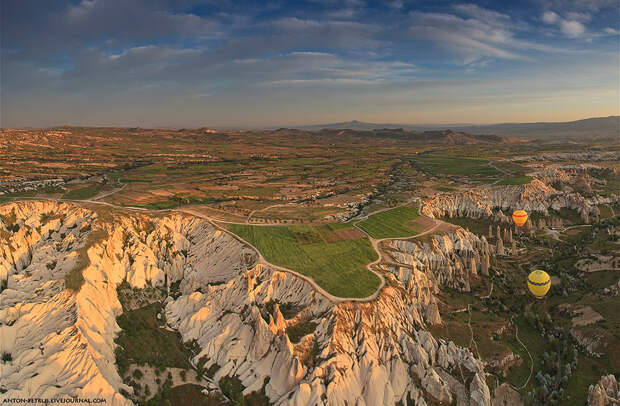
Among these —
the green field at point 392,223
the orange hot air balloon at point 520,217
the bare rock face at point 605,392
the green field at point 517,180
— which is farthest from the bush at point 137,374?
the green field at point 517,180

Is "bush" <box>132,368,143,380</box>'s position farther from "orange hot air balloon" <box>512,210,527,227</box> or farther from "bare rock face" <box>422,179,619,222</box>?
"orange hot air balloon" <box>512,210,527,227</box>

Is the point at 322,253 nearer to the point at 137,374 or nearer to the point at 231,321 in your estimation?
the point at 231,321

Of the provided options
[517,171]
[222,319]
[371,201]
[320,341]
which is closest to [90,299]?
[222,319]

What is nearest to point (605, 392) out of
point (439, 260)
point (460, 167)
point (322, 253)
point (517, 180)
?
point (439, 260)

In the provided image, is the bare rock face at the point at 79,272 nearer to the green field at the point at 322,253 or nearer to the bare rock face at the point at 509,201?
the green field at the point at 322,253

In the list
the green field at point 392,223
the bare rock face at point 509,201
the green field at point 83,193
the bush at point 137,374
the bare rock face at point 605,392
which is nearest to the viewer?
the bare rock face at point 605,392

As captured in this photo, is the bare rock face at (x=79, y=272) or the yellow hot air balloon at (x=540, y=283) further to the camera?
the yellow hot air balloon at (x=540, y=283)

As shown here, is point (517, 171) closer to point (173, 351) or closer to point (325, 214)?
point (325, 214)

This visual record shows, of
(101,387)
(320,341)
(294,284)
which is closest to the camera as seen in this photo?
(101,387)
